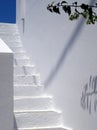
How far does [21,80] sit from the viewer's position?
7199 millimetres

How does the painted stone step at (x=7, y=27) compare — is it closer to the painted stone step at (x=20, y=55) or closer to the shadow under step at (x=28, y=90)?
the painted stone step at (x=20, y=55)

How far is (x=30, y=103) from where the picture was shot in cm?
639

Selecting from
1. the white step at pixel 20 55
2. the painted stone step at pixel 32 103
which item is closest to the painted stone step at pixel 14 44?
the white step at pixel 20 55

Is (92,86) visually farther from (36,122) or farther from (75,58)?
(36,122)

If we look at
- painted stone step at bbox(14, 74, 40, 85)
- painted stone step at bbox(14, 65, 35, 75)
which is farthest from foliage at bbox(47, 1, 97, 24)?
painted stone step at bbox(14, 65, 35, 75)

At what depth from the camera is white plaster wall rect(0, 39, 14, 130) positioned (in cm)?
458

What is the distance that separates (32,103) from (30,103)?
0.04 m

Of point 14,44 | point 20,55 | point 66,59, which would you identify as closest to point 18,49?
point 14,44

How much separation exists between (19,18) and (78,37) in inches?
201

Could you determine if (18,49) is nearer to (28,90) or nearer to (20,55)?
(20,55)

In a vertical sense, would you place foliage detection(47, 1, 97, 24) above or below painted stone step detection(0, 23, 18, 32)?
above

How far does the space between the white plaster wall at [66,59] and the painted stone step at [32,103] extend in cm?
20

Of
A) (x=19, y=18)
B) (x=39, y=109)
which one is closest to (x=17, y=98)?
(x=39, y=109)

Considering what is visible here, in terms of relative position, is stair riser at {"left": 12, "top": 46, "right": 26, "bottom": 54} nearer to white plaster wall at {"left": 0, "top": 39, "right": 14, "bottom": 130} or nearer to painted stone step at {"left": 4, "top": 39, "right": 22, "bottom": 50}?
painted stone step at {"left": 4, "top": 39, "right": 22, "bottom": 50}
